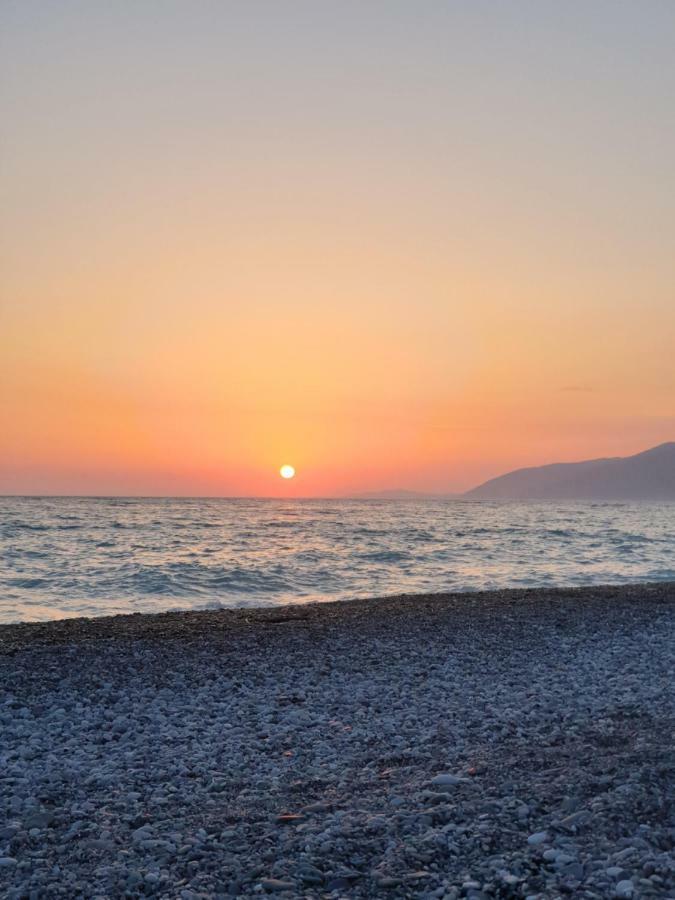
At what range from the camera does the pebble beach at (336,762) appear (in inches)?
225

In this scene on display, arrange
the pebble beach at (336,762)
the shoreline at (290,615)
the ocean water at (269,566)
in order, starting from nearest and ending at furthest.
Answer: the pebble beach at (336,762) → the shoreline at (290,615) → the ocean water at (269,566)

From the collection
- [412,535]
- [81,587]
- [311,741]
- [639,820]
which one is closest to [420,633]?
[311,741]

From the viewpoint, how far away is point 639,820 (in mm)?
6207

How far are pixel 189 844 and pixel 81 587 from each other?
22824mm

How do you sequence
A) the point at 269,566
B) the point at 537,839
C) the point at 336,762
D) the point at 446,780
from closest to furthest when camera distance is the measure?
the point at 537,839 → the point at 446,780 → the point at 336,762 → the point at 269,566

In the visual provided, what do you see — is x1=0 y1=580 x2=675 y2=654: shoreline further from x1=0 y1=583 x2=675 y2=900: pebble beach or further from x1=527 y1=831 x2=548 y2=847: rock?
x1=527 y1=831 x2=548 y2=847: rock

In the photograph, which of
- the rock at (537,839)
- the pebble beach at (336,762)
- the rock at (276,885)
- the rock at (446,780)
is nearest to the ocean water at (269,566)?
the pebble beach at (336,762)

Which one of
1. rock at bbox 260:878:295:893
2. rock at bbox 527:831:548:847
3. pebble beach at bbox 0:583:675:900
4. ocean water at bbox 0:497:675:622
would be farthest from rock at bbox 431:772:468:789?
ocean water at bbox 0:497:675:622

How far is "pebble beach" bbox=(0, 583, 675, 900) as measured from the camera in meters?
5.70

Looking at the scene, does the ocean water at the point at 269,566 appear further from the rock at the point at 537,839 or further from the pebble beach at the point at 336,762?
the rock at the point at 537,839

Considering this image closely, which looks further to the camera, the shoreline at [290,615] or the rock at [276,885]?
the shoreline at [290,615]

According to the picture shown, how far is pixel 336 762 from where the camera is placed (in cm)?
879

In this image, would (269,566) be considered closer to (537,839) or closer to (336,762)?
(336,762)

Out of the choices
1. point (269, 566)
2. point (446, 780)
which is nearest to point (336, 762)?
point (446, 780)
